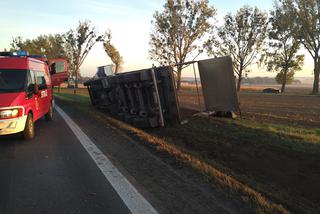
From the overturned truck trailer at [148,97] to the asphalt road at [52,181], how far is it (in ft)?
10.9

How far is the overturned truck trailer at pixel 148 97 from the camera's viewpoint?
35.8 ft

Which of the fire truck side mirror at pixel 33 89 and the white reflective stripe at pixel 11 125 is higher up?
the fire truck side mirror at pixel 33 89

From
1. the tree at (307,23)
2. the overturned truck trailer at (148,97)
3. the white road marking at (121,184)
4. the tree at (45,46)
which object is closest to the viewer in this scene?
the white road marking at (121,184)

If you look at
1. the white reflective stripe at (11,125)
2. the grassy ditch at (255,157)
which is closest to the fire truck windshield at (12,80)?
the white reflective stripe at (11,125)

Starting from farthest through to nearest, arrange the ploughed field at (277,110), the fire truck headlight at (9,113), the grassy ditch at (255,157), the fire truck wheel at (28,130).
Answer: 1. the ploughed field at (277,110)
2. the fire truck wheel at (28,130)
3. the fire truck headlight at (9,113)
4. the grassy ditch at (255,157)

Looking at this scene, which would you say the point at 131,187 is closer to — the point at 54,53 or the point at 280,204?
the point at 280,204

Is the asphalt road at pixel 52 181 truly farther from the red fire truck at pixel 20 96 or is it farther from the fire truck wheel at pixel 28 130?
the red fire truck at pixel 20 96

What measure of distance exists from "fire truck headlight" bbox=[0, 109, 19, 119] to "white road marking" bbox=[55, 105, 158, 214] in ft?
5.37

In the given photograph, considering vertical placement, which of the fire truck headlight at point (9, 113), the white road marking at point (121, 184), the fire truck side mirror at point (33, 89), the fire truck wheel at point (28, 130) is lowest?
the white road marking at point (121, 184)

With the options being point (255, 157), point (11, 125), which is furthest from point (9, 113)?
point (255, 157)

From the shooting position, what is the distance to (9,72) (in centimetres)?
913

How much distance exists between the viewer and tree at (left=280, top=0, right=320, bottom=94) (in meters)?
45.7

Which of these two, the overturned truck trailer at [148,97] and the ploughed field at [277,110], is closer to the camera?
the overturned truck trailer at [148,97]

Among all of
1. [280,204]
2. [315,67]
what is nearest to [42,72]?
[280,204]
